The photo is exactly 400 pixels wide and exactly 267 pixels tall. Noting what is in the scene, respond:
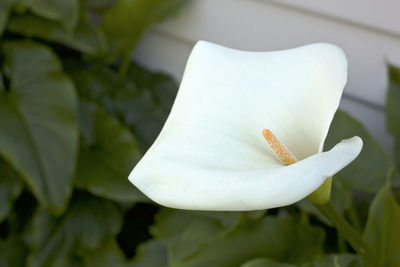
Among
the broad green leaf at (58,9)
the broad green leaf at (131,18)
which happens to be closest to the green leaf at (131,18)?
the broad green leaf at (131,18)

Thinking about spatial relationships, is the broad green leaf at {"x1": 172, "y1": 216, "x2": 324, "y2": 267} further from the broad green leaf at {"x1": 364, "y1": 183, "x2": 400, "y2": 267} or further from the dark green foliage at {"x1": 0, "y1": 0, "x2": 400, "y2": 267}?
the broad green leaf at {"x1": 364, "y1": 183, "x2": 400, "y2": 267}

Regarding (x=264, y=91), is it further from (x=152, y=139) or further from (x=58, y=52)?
(x=58, y=52)

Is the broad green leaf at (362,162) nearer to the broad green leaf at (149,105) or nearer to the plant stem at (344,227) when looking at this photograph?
the plant stem at (344,227)

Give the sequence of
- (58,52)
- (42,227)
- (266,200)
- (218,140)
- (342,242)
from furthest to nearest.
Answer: (58,52), (42,227), (342,242), (218,140), (266,200)

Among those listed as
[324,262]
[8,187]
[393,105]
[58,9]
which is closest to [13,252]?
[8,187]

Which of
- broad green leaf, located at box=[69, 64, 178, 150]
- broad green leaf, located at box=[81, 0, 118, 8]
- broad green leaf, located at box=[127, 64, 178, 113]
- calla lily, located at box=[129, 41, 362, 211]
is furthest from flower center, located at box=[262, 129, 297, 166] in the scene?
broad green leaf, located at box=[81, 0, 118, 8]

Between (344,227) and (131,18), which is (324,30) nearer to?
(131,18)

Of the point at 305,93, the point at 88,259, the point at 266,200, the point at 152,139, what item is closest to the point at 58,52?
the point at 152,139
